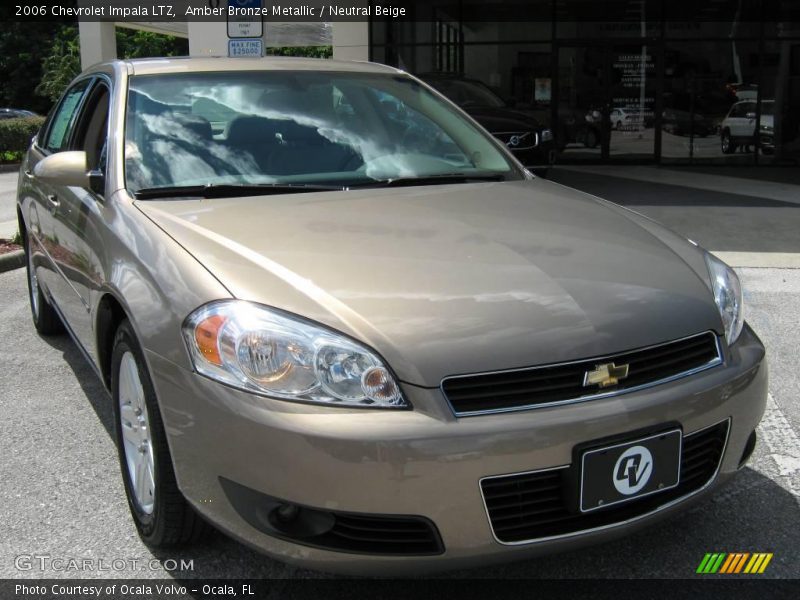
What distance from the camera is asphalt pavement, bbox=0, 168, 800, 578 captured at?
2609 mm

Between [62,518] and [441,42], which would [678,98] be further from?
[62,518]

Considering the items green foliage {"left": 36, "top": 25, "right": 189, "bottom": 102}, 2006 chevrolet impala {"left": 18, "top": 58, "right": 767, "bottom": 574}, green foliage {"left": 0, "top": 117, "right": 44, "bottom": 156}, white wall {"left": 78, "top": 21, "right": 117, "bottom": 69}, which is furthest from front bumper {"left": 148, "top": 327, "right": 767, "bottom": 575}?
green foliage {"left": 36, "top": 25, "right": 189, "bottom": 102}

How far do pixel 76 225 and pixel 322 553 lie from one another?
1.90 meters

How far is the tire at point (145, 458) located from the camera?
2.41 metres

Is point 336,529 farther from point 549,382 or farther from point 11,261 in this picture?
point 11,261

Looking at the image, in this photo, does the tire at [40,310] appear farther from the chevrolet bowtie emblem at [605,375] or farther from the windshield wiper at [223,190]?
the chevrolet bowtie emblem at [605,375]

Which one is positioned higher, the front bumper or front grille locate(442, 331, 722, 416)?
front grille locate(442, 331, 722, 416)

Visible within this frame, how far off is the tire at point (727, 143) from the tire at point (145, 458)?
15.7 metres

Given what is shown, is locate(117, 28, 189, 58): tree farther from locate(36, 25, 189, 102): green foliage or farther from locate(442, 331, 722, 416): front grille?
locate(442, 331, 722, 416): front grille

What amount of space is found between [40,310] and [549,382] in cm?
383

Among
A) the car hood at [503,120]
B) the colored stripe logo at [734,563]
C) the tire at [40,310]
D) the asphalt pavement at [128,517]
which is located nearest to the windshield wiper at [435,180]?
the asphalt pavement at [128,517]

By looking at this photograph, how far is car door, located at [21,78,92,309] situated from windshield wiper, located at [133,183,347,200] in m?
0.93

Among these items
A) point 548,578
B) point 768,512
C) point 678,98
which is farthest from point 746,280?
point 678,98

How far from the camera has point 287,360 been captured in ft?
7.02
